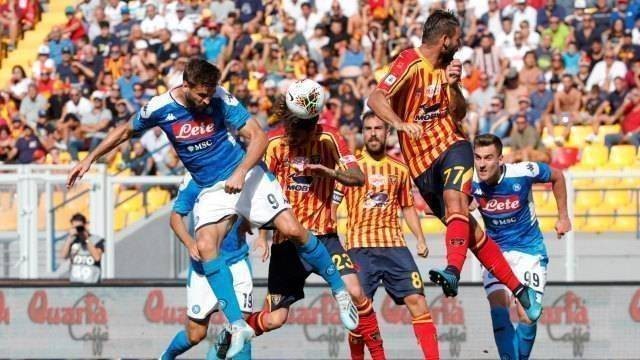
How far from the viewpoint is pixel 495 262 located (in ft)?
39.9

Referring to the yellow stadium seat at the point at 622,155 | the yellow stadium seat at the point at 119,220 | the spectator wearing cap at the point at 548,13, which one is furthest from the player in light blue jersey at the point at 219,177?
the spectator wearing cap at the point at 548,13

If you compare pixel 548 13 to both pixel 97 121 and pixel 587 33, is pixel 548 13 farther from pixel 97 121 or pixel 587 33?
pixel 97 121

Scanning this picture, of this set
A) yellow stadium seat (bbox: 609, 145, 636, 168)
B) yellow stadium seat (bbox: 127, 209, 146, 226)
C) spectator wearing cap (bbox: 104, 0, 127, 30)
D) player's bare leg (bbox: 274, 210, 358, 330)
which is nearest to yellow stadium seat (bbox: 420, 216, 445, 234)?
yellow stadium seat (bbox: 609, 145, 636, 168)

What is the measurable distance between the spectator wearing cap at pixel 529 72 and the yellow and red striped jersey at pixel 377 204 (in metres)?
8.29

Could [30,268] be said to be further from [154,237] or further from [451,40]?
[451,40]

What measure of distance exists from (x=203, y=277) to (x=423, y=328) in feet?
6.26

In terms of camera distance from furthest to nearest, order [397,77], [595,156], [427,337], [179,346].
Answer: [595,156] → [179,346] → [427,337] → [397,77]

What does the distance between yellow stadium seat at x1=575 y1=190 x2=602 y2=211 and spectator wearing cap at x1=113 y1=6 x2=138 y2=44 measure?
10501 millimetres

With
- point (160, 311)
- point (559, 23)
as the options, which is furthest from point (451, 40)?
point (559, 23)

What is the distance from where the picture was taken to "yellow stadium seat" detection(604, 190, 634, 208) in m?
17.3

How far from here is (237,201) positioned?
11922 mm

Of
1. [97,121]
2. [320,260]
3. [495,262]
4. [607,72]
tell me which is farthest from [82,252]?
[607,72]

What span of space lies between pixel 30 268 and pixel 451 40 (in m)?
8.56

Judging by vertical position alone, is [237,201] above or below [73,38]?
below
